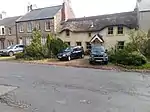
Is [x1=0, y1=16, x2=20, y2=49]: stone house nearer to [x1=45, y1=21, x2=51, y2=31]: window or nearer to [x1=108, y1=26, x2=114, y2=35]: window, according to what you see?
[x1=45, y1=21, x2=51, y2=31]: window

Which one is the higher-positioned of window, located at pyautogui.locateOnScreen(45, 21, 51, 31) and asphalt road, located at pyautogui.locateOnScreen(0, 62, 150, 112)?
window, located at pyautogui.locateOnScreen(45, 21, 51, 31)

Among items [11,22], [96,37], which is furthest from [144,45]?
[11,22]

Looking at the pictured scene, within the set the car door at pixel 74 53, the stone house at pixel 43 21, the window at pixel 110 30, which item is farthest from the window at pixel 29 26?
the car door at pixel 74 53

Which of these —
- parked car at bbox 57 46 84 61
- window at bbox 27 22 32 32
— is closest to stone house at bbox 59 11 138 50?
parked car at bbox 57 46 84 61

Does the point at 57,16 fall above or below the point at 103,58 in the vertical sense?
above

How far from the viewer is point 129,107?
386 inches

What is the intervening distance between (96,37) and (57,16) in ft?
36.5

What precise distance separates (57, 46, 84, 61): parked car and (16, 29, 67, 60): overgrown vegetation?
234cm

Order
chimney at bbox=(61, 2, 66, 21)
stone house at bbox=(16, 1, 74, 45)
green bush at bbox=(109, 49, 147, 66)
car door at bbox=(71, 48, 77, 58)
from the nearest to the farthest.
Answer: green bush at bbox=(109, 49, 147, 66) → car door at bbox=(71, 48, 77, 58) → stone house at bbox=(16, 1, 74, 45) → chimney at bbox=(61, 2, 66, 21)

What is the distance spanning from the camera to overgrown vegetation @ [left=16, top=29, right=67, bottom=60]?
32812mm

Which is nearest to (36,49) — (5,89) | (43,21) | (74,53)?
(74,53)

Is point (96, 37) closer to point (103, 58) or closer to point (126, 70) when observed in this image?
point (103, 58)

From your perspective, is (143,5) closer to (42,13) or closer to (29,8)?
(42,13)

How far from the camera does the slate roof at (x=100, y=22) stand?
3578 cm
